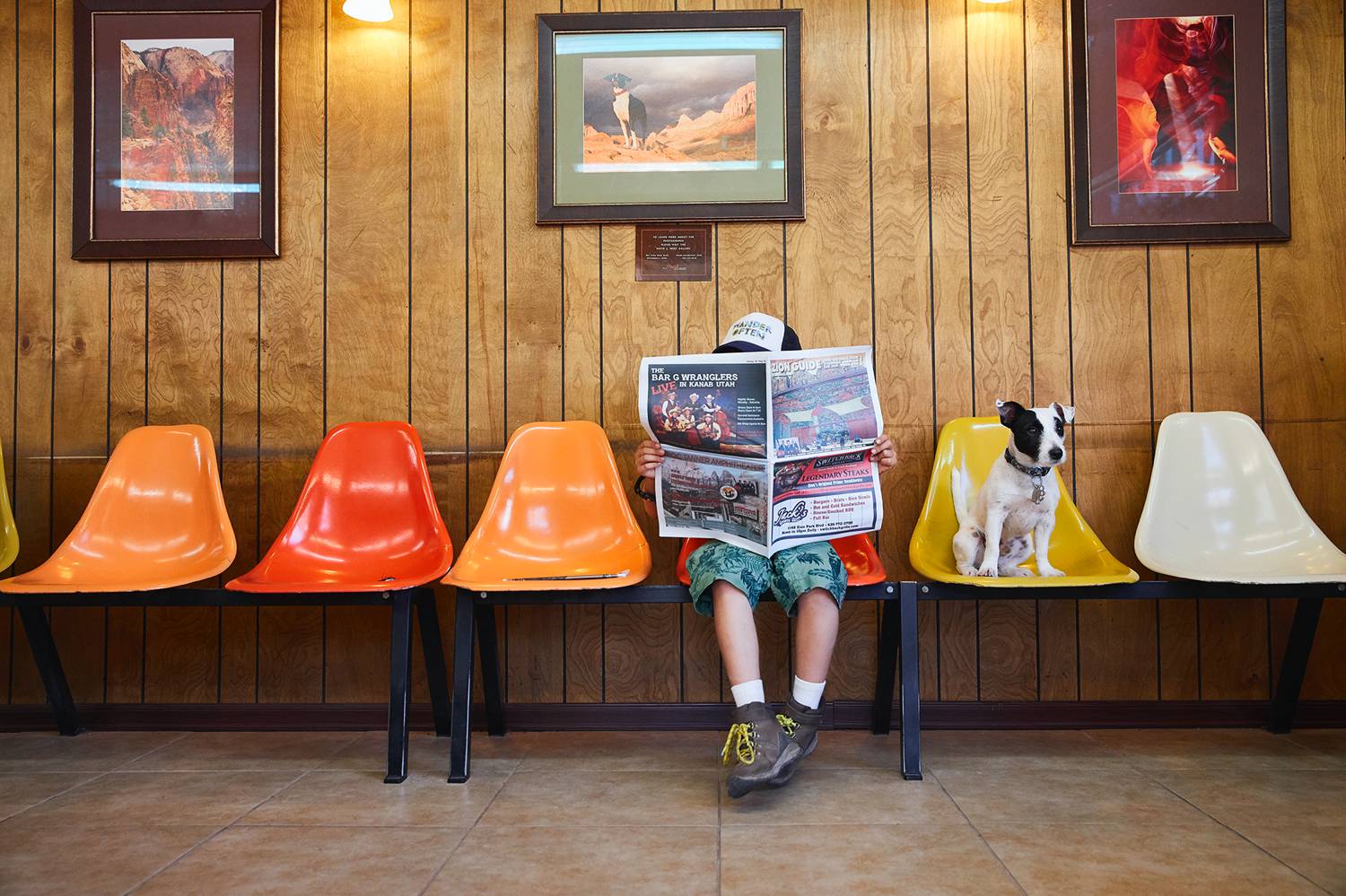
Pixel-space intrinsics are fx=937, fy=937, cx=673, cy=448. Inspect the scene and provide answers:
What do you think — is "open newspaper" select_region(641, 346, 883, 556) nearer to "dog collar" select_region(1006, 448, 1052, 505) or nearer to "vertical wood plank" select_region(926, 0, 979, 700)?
"dog collar" select_region(1006, 448, 1052, 505)

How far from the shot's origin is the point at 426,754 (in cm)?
231

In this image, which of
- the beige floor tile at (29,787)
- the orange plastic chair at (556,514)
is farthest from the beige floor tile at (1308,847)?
the beige floor tile at (29,787)

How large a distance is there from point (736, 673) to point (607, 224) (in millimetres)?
1346

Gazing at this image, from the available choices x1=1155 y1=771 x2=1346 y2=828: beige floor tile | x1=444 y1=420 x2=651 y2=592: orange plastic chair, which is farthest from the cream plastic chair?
x1=444 y1=420 x2=651 y2=592: orange plastic chair

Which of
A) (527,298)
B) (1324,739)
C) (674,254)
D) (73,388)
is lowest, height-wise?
(1324,739)

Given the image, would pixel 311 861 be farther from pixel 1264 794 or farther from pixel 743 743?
pixel 1264 794

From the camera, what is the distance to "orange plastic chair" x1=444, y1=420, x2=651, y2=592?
2311 mm

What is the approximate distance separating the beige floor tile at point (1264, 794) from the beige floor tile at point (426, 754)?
1494 millimetres

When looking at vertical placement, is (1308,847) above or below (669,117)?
below

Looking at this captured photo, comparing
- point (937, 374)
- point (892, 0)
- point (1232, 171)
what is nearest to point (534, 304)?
point (937, 374)

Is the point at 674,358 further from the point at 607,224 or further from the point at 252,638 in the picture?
the point at 252,638

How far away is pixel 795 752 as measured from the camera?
6.27ft

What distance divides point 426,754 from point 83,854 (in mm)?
783

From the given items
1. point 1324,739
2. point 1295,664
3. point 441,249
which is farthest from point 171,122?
point 1324,739
